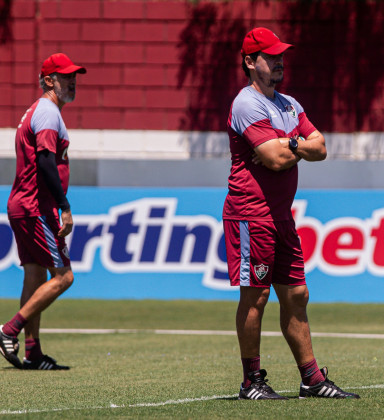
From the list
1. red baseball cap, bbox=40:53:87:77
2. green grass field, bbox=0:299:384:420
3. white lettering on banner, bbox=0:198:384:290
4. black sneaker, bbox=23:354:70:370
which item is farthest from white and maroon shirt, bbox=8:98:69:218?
white lettering on banner, bbox=0:198:384:290

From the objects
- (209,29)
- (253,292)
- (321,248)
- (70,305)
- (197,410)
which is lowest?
(70,305)

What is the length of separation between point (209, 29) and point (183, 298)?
7690mm

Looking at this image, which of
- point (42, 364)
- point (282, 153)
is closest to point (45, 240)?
point (42, 364)

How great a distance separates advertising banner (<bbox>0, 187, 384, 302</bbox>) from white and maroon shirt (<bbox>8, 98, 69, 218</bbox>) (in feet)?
18.4

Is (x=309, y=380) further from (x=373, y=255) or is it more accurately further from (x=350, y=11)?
(x=350, y=11)

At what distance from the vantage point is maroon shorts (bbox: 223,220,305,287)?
18.1 ft

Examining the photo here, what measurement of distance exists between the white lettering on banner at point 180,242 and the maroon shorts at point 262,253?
688 cm

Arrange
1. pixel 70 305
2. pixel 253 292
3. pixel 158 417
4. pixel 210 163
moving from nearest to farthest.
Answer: pixel 158 417 → pixel 253 292 → pixel 70 305 → pixel 210 163

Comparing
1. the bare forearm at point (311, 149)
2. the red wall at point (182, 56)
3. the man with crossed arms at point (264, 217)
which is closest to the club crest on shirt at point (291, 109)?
the man with crossed arms at point (264, 217)

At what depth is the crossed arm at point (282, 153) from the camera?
5426mm

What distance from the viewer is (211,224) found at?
12.8m

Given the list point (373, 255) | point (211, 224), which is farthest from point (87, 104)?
point (373, 255)

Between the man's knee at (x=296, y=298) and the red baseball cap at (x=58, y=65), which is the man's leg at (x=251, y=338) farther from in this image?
the red baseball cap at (x=58, y=65)

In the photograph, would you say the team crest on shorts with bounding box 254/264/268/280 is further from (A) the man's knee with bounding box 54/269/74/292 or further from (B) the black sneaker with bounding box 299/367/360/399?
(A) the man's knee with bounding box 54/269/74/292
